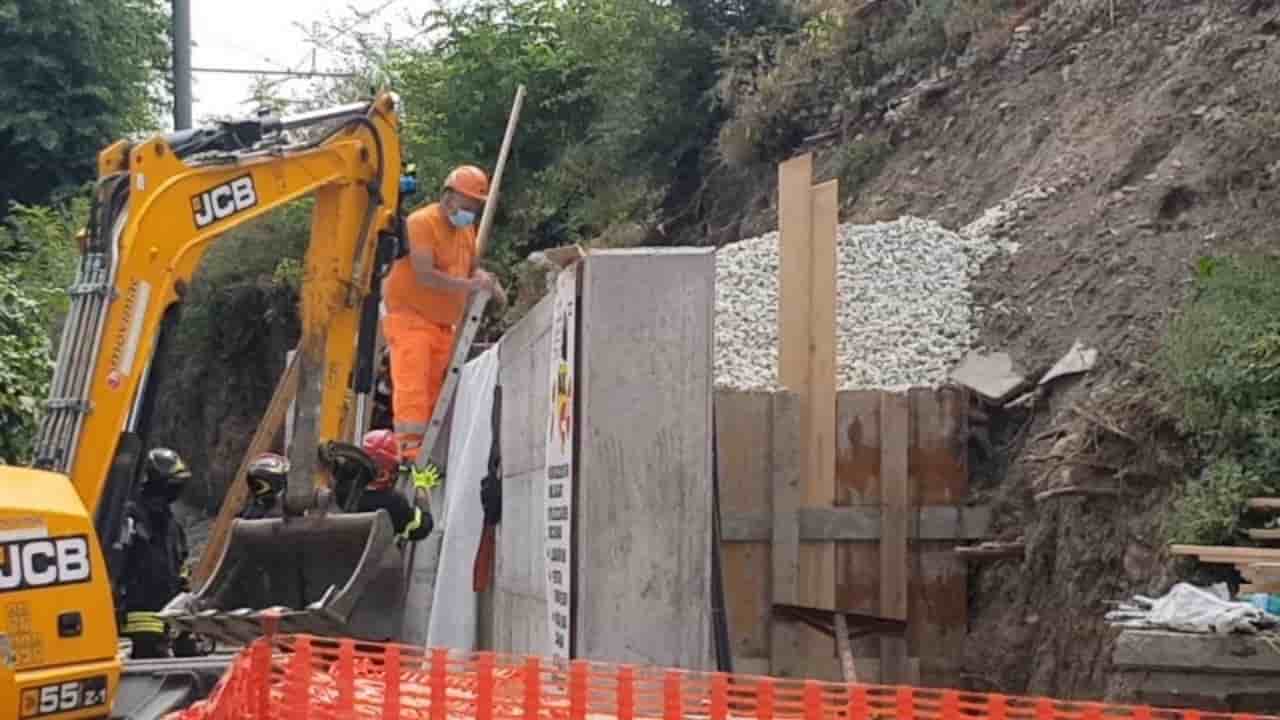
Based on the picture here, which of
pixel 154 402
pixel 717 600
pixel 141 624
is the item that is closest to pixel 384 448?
pixel 141 624

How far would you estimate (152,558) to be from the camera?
31.7ft

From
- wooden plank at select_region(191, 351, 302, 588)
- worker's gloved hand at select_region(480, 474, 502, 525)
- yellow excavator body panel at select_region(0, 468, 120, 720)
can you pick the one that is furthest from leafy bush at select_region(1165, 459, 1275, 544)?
wooden plank at select_region(191, 351, 302, 588)

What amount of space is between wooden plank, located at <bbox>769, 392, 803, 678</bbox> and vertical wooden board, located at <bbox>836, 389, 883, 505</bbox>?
0.23m

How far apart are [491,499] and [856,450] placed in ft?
7.04

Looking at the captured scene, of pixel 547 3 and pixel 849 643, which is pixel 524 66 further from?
pixel 849 643

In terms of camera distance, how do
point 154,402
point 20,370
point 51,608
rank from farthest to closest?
point 20,370 < point 154,402 < point 51,608

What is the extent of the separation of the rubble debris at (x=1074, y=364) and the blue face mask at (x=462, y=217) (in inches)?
153

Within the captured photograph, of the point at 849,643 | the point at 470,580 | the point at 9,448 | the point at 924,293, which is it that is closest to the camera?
the point at 849,643

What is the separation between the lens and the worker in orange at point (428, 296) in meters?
11.7

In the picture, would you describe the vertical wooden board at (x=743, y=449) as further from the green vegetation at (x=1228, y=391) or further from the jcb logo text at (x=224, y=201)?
the jcb logo text at (x=224, y=201)

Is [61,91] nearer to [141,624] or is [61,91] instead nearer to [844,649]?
[141,624]

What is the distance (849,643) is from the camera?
9.11m

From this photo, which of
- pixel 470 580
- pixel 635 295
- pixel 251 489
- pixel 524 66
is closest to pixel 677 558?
pixel 635 295

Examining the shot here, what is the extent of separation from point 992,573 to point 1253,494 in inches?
80.8
